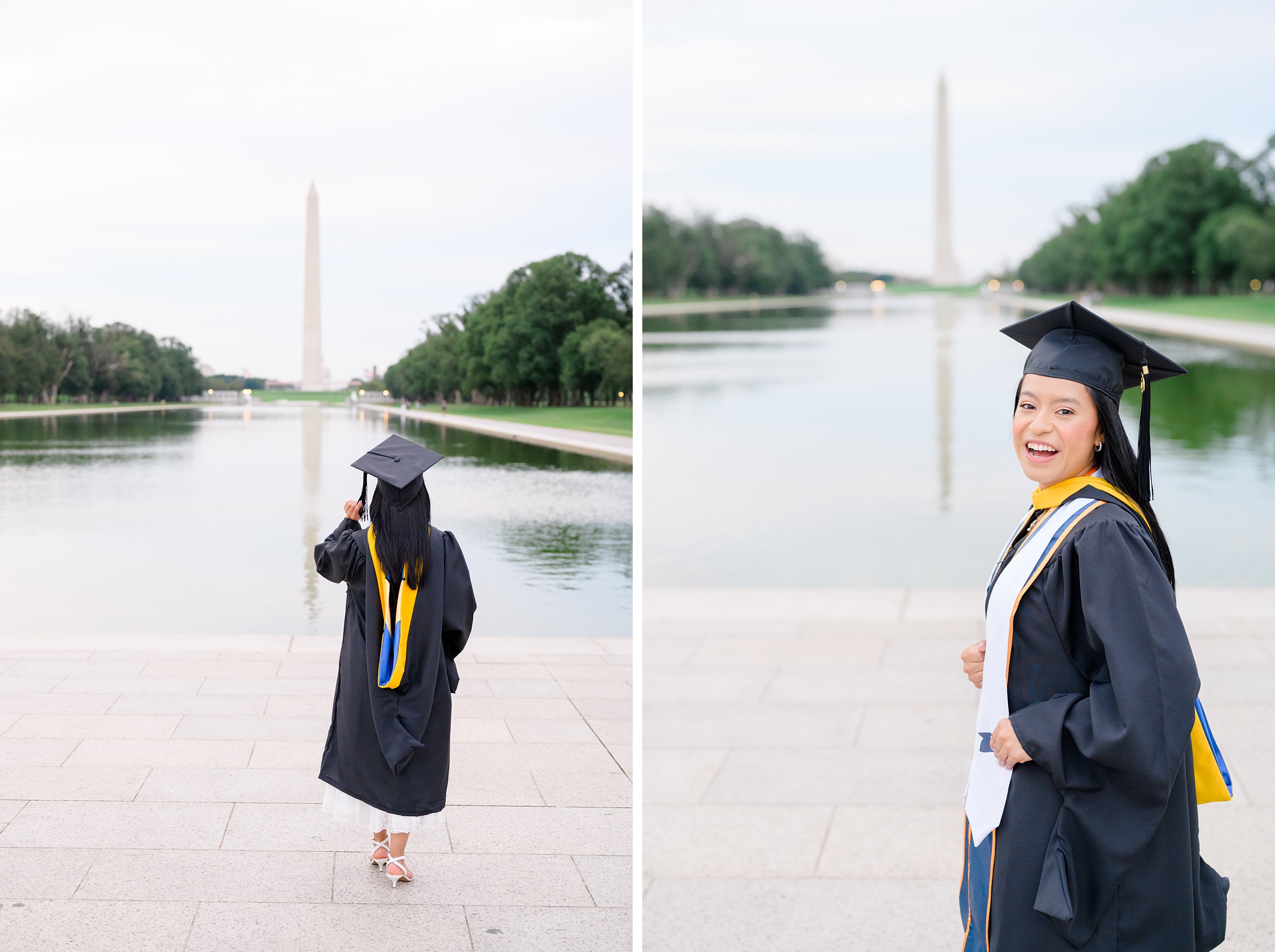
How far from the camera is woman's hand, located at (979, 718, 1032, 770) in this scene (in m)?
2.33

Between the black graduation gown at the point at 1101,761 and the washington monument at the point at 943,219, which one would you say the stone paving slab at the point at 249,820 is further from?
the washington monument at the point at 943,219

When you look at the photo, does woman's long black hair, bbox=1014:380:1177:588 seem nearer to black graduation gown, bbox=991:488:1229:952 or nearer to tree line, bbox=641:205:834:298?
black graduation gown, bbox=991:488:1229:952

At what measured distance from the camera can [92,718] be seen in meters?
4.37

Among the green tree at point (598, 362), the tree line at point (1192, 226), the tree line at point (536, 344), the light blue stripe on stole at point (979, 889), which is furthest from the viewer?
the tree line at point (1192, 226)

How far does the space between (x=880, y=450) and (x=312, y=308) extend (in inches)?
1397

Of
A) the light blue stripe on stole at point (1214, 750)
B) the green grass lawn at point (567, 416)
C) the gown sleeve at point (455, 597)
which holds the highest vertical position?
the green grass lawn at point (567, 416)

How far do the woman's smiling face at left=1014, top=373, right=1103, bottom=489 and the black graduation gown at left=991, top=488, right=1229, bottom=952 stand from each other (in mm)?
81

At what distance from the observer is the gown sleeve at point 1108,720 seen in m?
2.18

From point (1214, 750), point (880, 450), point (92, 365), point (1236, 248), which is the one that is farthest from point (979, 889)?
point (880, 450)

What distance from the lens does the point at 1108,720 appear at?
221 cm

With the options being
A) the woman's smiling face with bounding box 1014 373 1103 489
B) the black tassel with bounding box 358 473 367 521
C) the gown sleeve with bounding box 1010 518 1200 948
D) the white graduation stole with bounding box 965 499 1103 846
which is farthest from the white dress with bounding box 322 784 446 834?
the woman's smiling face with bounding box 1014 373 1103 489

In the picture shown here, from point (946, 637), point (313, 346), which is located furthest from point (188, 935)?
point (946, 637)

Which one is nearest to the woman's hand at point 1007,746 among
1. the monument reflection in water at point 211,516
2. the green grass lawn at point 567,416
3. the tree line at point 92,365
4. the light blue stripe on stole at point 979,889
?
the light blue stripe on stole at point 979,889

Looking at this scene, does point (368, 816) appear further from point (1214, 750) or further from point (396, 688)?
point (1214, 750)
